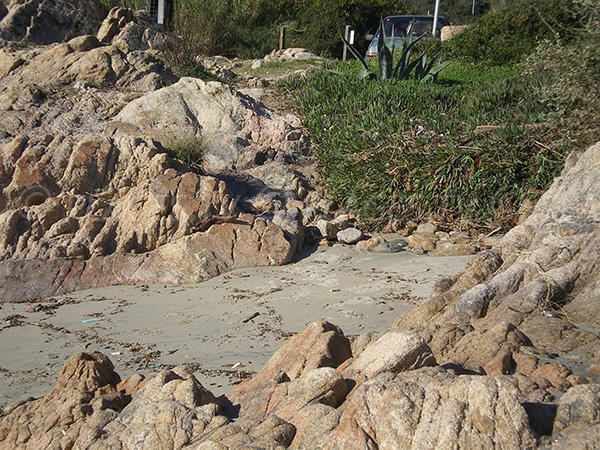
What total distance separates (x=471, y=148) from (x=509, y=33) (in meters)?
8.34

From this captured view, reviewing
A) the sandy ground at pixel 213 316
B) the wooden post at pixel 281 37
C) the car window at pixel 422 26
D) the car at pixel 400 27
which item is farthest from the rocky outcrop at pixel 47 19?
the car window at pixel 422 26

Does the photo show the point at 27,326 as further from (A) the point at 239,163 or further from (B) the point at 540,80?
(B) the point at 540,80

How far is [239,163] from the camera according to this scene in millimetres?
11398

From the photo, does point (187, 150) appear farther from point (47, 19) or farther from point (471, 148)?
point (47, 19)

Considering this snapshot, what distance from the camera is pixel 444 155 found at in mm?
10172

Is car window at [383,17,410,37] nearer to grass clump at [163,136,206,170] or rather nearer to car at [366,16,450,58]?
car at [366,16,450,58]

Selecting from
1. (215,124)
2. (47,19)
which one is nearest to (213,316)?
(215,124)

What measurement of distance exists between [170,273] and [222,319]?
4.70 ft

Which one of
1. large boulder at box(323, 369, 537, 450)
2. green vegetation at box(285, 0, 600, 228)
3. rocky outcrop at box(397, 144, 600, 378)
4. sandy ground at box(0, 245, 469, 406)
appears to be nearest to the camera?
large boulder at box(323, 369, 537, 450)

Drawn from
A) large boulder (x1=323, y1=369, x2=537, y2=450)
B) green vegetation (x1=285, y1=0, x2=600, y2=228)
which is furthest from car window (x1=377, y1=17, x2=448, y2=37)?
large boulder (x1=323, y1=369, x2=537, y2=450)

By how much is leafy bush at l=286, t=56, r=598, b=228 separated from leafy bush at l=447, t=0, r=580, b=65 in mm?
5072

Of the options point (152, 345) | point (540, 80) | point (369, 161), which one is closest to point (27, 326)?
point (152, 345)

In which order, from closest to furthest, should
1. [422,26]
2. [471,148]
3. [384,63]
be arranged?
[471,148], [384,63], [422,26]

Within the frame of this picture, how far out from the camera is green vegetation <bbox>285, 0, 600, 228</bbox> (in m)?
9.73
